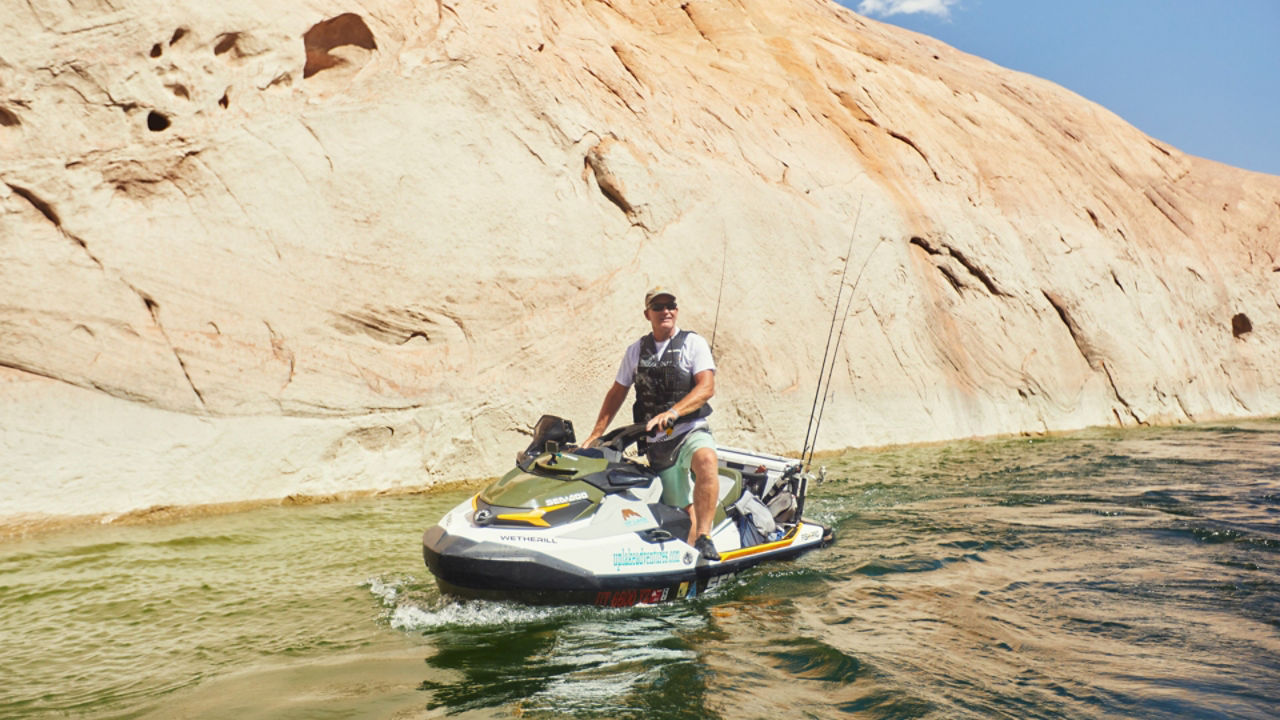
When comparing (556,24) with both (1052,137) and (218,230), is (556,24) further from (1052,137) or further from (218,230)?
(1052,137)

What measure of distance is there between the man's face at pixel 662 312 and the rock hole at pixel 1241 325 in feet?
63.2

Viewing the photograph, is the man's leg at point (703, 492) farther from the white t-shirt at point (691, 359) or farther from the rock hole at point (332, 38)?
the rock hole at point (332, 38)

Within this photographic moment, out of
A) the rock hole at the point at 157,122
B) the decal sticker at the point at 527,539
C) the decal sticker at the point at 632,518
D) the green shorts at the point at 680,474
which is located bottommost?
the decal sticker at the point at 527,539

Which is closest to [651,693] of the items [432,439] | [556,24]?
[432,439]

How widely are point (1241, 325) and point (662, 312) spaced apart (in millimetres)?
19692

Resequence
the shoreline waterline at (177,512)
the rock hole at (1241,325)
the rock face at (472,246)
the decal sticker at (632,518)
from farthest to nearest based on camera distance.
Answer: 1. the rock hole at (1241,325)
2. the rock face at (472,246)
3. the shoreline waterline at (177,512)
4. the decal sticker at (632,518)

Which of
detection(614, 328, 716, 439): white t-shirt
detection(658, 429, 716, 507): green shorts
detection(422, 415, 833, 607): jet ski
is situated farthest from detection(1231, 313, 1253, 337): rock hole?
detection(658, 429, 716, 507): green shorts

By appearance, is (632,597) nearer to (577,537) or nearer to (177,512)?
(577,537)

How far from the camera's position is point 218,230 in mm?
9047

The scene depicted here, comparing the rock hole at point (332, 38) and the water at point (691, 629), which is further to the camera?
the rock hole at point (332, 38)

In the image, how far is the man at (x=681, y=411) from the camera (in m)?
5.61

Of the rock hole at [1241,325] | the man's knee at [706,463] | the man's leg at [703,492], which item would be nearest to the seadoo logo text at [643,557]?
the man's leg at [703,492]

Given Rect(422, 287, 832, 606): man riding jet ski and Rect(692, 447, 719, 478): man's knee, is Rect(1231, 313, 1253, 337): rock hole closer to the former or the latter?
Rect(422, 287, 832, 606): man riding jet ski

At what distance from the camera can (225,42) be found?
381 inches
